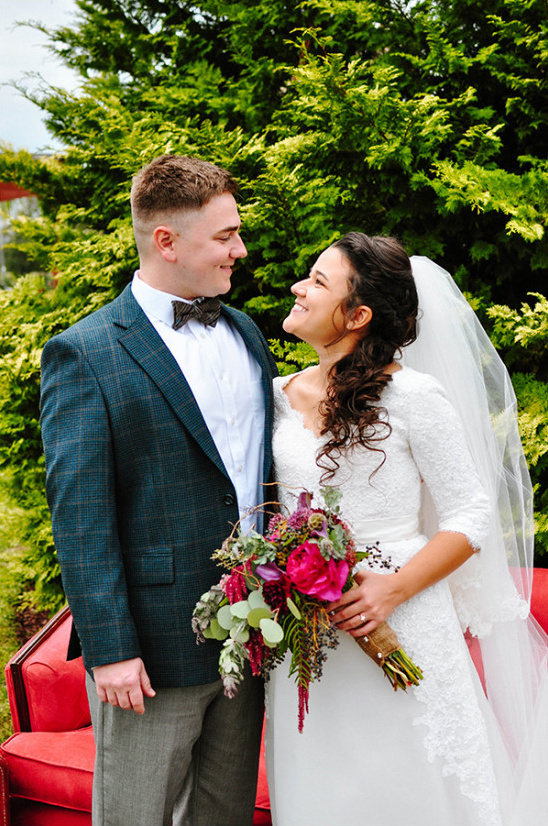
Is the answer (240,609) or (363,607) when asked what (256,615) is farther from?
(363,607)

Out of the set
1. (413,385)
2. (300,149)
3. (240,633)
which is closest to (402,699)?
(240,633)

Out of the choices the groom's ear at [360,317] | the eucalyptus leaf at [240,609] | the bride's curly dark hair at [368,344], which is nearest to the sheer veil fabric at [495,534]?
the bride's curly dark hair at [368,344]

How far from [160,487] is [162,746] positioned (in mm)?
777

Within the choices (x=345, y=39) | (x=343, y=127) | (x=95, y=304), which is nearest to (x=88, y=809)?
(x=95, y=304)

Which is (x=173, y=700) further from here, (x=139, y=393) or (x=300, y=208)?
(x=300, y=208)

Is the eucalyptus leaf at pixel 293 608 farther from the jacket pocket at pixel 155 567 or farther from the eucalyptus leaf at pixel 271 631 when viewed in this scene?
the jacket pocket at pixel 155 567

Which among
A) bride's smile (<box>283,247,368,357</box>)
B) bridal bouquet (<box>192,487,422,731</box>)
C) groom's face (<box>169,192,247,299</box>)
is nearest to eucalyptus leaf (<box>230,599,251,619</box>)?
bridal bouquet (<box>192,487,422,731</box>)

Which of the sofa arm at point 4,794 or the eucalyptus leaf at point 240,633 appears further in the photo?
the sofa arm at point 4,794

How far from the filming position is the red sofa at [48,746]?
279 centimetres

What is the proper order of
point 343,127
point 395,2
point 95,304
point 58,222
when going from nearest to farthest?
point 343,127
point 395,2
point 95,304
point 58,222

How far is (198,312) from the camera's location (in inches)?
89.9

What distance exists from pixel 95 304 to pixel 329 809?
2998mm

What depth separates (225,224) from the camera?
226 cm

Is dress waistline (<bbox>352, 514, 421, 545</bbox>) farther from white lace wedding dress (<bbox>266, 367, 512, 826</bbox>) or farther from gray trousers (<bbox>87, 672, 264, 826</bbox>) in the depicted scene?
gray trousers (<bbox>87, 672, 264, 826</bbox>)
